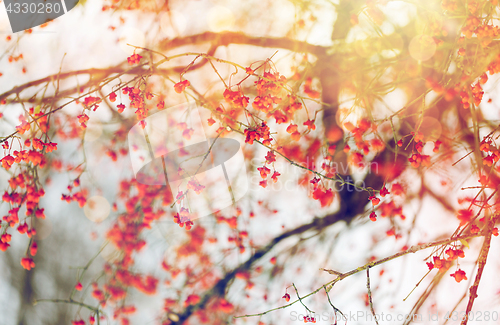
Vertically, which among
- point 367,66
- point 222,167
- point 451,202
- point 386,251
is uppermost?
point 367,66

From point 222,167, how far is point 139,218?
708 mm

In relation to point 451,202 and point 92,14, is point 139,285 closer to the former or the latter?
point 92,14

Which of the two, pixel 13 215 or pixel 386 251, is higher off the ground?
pixel 13 215

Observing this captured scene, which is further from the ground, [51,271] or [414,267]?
[51,271]

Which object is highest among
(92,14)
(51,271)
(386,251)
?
(92,14)

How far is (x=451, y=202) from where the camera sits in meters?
1.89

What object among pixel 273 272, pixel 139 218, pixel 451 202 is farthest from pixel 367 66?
pixel 139 218

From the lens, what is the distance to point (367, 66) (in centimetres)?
182

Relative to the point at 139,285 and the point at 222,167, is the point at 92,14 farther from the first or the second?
the point at 139,285

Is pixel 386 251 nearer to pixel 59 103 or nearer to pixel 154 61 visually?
pixel 154 61

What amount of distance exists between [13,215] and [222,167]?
1.47 meters

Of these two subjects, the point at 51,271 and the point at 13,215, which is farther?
the point at 51,271

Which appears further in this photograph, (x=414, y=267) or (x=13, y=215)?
(x=414, y=267)

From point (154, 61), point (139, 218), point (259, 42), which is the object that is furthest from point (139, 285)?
point (259, 42)
